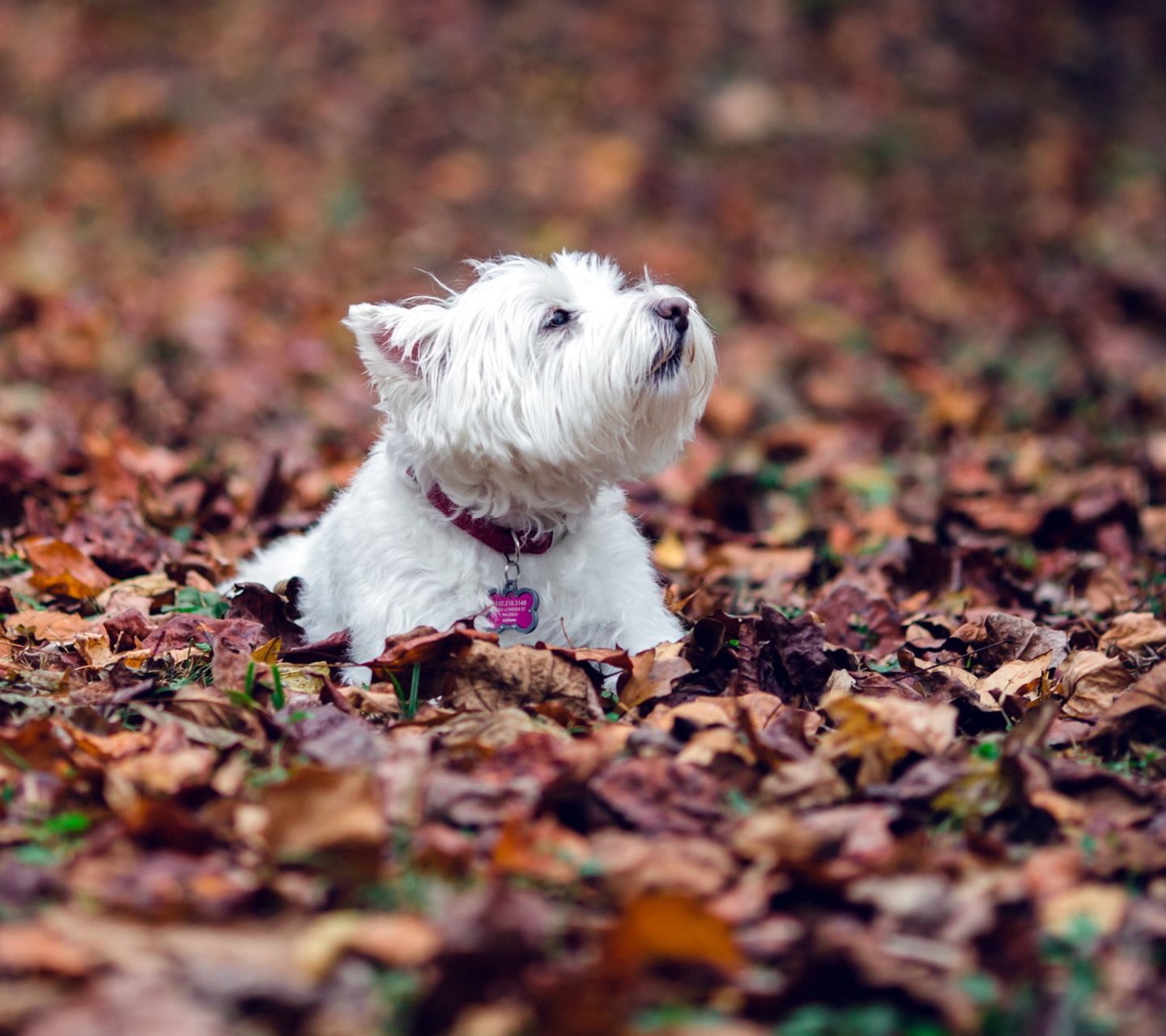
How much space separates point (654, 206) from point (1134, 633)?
26.0ft

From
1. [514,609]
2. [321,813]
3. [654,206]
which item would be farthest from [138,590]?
[654,206]

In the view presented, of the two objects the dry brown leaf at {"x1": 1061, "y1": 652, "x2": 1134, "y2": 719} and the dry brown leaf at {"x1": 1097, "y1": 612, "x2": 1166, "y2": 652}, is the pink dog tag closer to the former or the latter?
the dry brown leaf at {"x1": 1061, "y1": 652, "x2": 1134, "y2": 719}

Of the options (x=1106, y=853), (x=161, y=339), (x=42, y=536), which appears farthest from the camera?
(x=161, y=339)

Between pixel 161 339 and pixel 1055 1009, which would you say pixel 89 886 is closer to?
pixel 1055 1009

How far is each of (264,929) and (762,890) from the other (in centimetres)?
80

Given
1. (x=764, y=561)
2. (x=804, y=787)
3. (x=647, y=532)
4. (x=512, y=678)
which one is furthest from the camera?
(x=647, y=532)

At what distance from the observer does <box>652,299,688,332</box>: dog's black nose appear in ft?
11.3

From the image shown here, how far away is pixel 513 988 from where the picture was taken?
1.88 m

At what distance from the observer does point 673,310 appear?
3.45 metres

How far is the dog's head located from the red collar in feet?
0.11

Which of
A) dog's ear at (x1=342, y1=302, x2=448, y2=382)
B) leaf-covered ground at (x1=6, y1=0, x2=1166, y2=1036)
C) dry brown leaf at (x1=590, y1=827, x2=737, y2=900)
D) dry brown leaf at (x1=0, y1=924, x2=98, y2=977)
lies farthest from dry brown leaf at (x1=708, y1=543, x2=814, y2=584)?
dry brown leaf at (x1=0, y1=924, x2=98, y2=977)

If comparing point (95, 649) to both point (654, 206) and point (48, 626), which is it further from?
point (654, 206)

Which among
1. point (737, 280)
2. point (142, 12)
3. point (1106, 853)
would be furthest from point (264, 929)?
point (142, 12)

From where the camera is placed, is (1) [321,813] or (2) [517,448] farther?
(2) [517,448]
